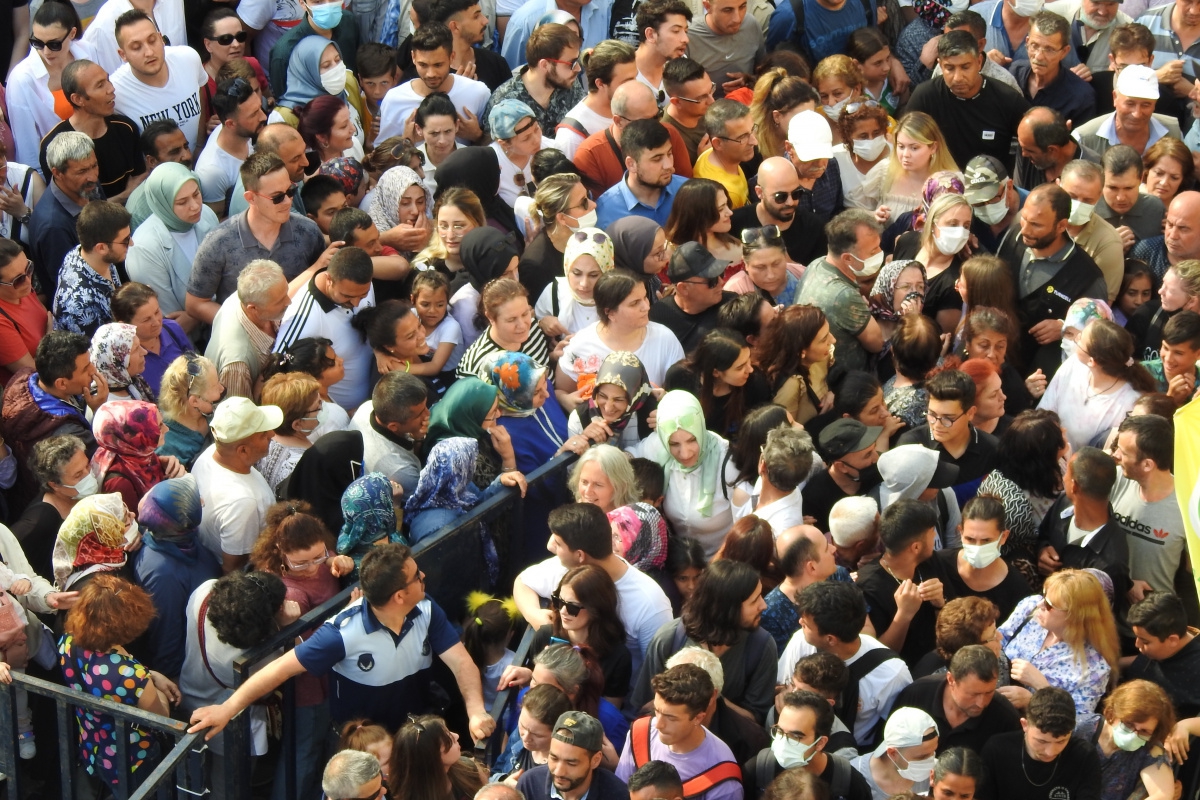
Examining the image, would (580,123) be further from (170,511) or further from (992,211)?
(170,511)

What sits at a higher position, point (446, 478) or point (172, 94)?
point (172, 94)

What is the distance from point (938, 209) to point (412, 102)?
3404 mm

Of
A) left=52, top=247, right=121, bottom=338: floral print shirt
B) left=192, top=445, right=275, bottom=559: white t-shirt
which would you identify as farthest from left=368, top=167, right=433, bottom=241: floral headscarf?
left=192, top=445, right=275, bottom=559: white t-shirt

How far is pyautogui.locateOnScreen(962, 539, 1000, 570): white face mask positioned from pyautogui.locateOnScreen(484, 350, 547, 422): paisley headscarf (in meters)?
2.18

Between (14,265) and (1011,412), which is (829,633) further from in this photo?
(14,265)

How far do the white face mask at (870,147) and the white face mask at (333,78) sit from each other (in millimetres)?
3237

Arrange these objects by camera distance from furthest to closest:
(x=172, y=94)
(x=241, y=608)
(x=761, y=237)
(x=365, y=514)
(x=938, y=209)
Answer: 1. (x=172, y=94)
2. (x=938, y=209)
3. (x=761, y=237)
4. (x=365, y=514)
5. (x=241, y=608)

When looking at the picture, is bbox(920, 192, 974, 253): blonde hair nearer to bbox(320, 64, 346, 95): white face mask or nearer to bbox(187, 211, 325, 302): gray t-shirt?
bbox(187, 211, 325, 302): gray t-shirt

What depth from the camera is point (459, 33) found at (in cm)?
1082

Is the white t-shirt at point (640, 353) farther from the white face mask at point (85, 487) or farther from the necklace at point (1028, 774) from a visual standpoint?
the necklace at point (1028, 774)

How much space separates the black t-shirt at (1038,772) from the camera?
6484 mm

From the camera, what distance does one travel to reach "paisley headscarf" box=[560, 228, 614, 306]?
28.7 feet

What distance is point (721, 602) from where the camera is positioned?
260 inches

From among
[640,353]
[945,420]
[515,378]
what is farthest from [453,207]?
[945,420]
